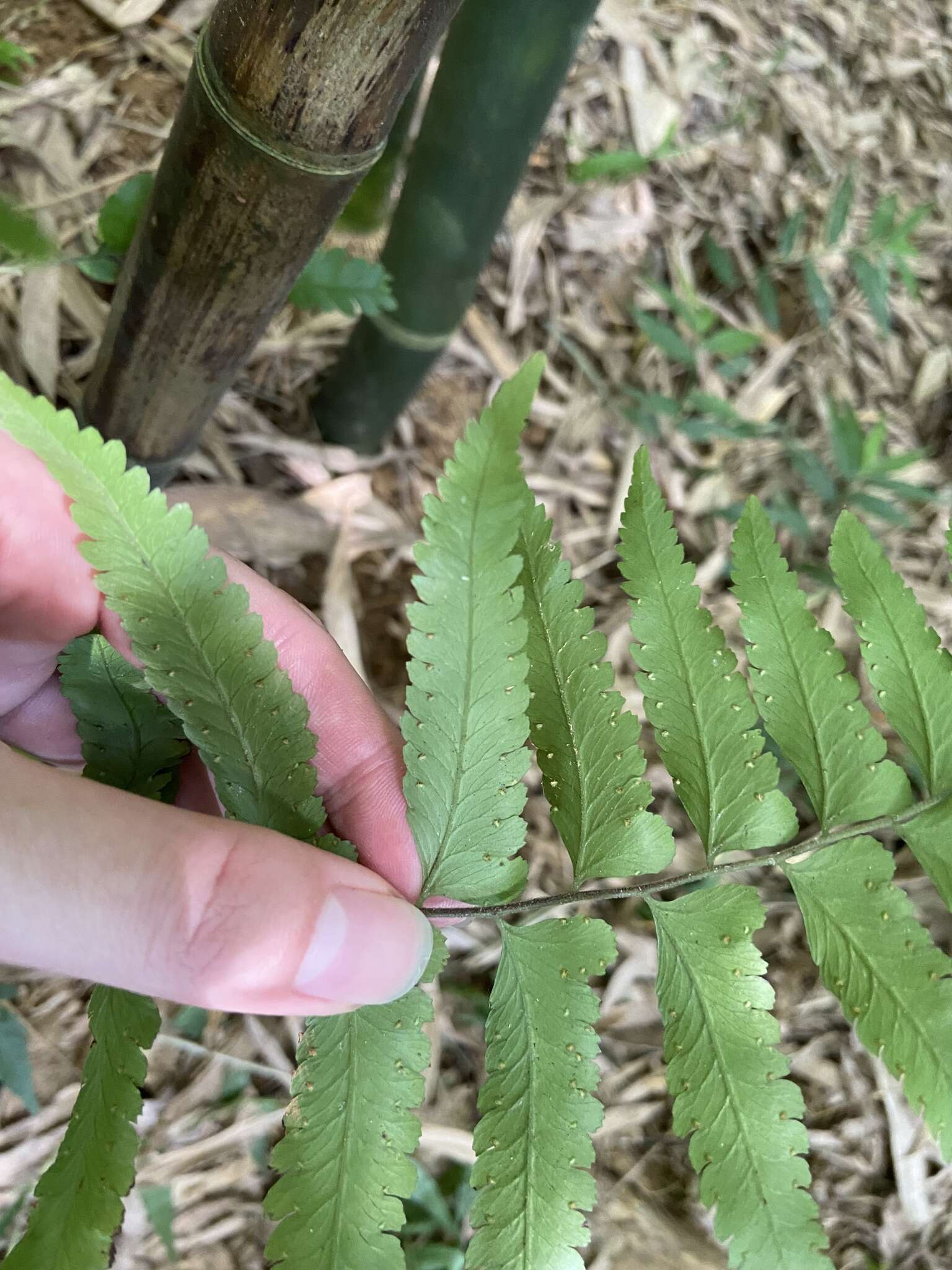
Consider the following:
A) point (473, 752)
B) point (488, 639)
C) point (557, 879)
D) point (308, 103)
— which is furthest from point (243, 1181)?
point (308, 103)

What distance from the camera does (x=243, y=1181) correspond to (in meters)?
1.51

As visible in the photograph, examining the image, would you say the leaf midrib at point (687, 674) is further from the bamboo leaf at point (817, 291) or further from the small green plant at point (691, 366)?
the bamboo leaf at point (817, 291)

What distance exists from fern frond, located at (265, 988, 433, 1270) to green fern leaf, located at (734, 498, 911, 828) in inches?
18.4

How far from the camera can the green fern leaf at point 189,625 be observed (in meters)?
0.76

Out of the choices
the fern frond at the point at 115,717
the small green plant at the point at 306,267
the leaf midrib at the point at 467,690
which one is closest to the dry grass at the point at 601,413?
the small green plant at the point at 306,267

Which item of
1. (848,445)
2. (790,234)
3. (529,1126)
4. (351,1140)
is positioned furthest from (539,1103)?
(790,234)

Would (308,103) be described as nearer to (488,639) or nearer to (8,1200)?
(488,639)

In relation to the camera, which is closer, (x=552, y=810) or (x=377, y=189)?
(x=552, y=810)

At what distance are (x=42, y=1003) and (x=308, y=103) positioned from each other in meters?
1.35

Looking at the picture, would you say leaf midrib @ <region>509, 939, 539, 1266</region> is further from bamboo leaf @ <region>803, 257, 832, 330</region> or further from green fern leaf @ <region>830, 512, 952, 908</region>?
bamboo leaf @ <region>803, 257, 832, 330</region>

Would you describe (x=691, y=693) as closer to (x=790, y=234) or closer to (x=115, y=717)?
(x=115, y=717)

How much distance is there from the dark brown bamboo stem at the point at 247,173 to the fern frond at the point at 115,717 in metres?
0.35

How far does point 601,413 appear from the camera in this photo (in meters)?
2.06

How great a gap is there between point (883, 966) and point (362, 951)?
515 millimetres
